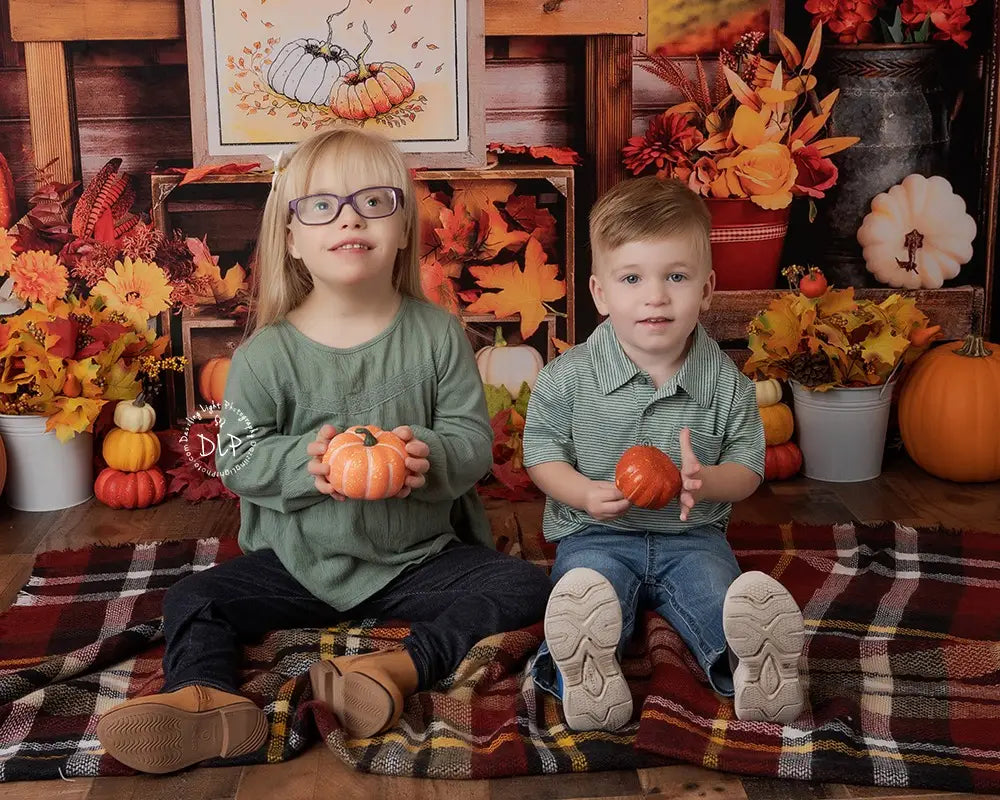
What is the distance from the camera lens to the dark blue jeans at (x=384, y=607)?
1.98 metres

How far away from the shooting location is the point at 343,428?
7.10 feet

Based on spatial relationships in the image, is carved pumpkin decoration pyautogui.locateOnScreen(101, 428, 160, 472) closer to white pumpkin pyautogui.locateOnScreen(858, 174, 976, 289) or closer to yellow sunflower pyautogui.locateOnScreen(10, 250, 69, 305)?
yellow sunflower pyautogui.locateOnScreen(10, 250, 69, 305)

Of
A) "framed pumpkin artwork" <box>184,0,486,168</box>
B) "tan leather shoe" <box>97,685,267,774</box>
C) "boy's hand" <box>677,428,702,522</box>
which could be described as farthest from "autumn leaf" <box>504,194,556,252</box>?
"tan leather shoe" <box>97,685,267,774</box>

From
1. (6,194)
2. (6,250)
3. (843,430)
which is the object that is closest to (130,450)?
(6,250)

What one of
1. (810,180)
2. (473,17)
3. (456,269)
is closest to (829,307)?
(810,180)

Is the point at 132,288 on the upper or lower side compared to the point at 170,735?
upper

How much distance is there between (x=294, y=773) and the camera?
5.82ft

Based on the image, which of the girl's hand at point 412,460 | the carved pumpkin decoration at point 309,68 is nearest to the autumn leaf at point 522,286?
the carved pumpkin decoration at point 309,68

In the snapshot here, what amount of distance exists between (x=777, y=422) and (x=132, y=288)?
169 centimetres

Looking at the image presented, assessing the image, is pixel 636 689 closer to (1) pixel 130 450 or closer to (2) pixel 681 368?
(2) pixel 681 368

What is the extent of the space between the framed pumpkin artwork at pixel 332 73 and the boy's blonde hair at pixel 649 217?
120 centimetres

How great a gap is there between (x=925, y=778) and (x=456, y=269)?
6.25 feet

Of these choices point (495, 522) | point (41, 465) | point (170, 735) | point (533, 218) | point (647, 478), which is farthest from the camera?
point (533, 218)

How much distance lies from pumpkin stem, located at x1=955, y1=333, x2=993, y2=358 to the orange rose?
574mm
